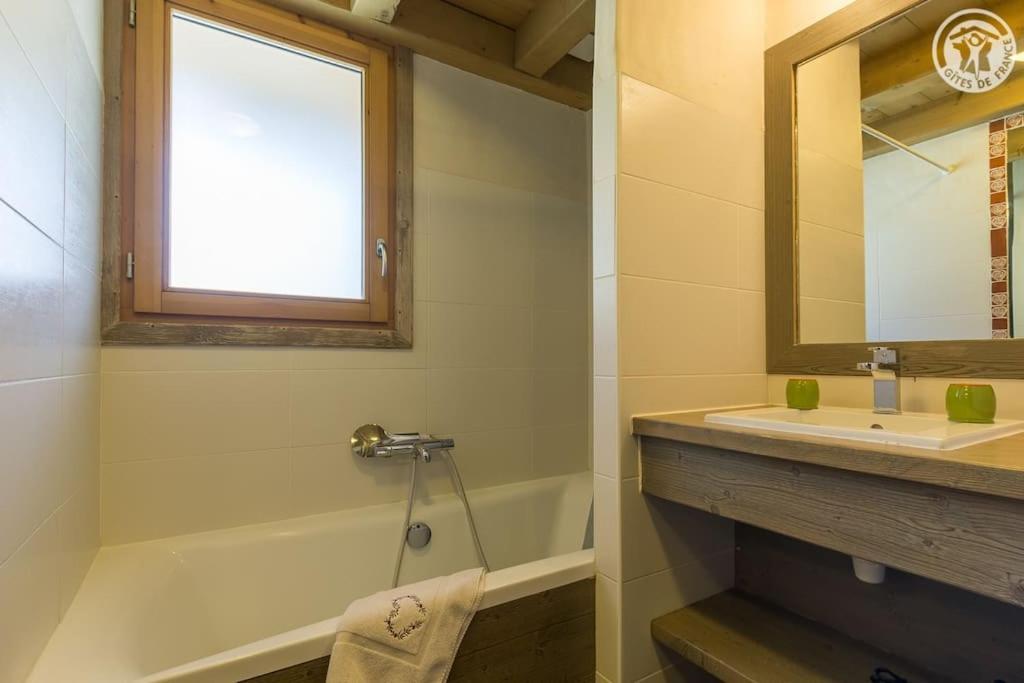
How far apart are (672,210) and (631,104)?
259mm

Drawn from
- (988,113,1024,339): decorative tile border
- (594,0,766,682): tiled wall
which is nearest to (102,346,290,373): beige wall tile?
(594,0,766,682): tiled wall

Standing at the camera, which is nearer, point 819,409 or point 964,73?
point 964,73

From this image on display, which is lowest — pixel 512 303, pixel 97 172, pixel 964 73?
pixel 512 303

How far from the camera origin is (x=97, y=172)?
1.29 meters

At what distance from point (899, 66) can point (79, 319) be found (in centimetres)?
203

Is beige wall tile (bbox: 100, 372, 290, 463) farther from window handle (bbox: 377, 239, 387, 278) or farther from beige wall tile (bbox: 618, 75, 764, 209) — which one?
beige wall tile (bbox: 618, 75, 764, 209)

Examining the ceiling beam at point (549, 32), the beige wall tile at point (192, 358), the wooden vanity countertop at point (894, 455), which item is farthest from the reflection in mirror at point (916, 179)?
the beige wall tile at point (192, 358)

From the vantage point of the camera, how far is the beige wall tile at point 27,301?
2.31 ft

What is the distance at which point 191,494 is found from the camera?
1.44m

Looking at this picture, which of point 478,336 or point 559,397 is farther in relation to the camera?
point 559,397

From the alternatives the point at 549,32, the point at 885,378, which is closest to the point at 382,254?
the point at 549,32

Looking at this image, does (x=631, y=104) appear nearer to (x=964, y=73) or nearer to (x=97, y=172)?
(x=964, y=73)

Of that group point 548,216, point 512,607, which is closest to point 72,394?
point 512,607

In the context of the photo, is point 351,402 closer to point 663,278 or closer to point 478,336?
point 478,336
